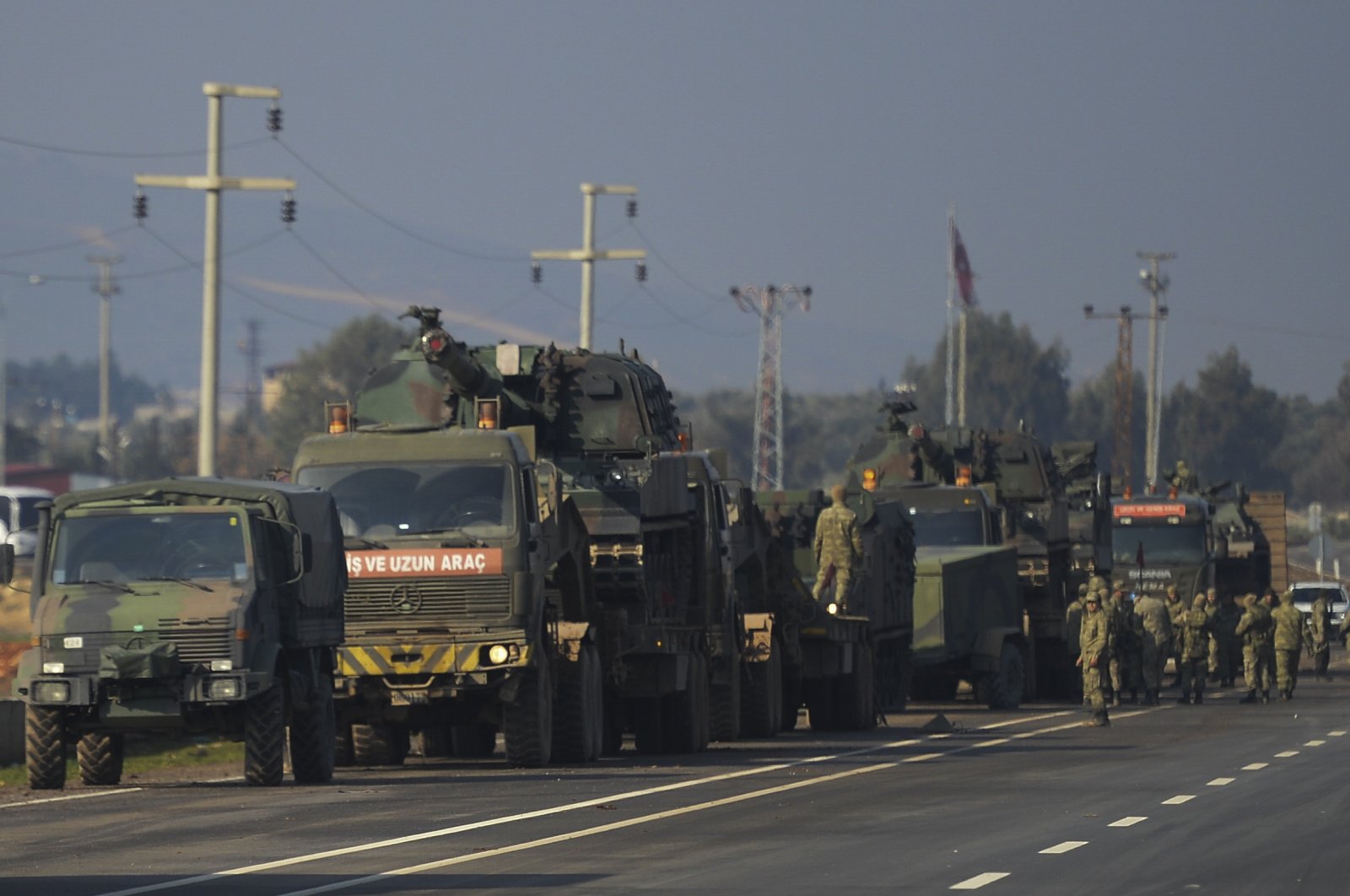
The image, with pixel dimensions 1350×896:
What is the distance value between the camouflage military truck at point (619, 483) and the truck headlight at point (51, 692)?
493cm

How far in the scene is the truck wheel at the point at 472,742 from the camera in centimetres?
2509

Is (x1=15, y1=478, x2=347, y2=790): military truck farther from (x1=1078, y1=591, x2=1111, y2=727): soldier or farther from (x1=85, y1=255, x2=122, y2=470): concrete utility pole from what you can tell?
(x1=85, y1=255, x2=122, y2=470): concrete utility pole

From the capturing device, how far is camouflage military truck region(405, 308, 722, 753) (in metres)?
23.0

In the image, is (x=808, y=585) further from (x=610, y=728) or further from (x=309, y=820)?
(x=309, y=820)

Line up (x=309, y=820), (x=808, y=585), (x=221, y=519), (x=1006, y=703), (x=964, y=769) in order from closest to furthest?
1. (x=309, y=820)
2. (x=221, y=519)
3. (x=964, y=769)
4. (x=808, y=585)
5. (x=1006, y=703)

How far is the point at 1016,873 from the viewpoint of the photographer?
13.1m

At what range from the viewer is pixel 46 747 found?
19562 millimetres

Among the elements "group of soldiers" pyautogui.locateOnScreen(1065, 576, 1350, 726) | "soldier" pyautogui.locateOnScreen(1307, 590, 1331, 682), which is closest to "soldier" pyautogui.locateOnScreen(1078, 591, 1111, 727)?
"group of soldiers" pyautogui.locateOnScreen(1065, 576, 1350, 726)

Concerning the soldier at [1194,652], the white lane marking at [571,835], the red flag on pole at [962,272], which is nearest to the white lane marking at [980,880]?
the white lane marking at [571,835]

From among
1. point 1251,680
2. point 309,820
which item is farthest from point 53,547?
point 1251,680

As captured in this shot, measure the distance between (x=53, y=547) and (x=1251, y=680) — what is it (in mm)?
21309

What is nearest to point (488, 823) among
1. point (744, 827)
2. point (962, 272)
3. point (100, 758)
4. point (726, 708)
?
→ point (744, 827)

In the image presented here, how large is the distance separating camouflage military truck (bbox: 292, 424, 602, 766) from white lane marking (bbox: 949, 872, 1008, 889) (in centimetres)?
845

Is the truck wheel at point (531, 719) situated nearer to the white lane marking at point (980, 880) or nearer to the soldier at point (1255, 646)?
the white lane marking at point (980, 880)
